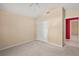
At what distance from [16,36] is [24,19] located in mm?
1258

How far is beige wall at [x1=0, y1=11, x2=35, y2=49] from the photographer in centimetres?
330

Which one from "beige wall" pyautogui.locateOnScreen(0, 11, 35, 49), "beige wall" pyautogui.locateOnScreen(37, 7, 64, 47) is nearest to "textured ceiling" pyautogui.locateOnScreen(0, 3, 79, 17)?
"beige wall" pyautogui.locateOnScreen(0, 11, 35, 49)

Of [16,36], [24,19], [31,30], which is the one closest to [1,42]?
[16,36]

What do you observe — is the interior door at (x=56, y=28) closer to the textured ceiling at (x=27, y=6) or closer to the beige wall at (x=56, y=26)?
the beige wall at (x=56, y=26)

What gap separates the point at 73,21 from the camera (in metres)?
5.98

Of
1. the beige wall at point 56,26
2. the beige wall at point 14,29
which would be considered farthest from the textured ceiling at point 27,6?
the beige wall at point 56,26

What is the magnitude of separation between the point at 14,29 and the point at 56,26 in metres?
2.29

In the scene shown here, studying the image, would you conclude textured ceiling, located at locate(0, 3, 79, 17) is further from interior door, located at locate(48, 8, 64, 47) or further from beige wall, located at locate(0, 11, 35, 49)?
interior door, located at locate(48, 8, 64, 47)

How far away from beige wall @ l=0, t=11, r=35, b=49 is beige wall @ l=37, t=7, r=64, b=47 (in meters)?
1.49

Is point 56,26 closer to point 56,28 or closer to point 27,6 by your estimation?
point 56,28

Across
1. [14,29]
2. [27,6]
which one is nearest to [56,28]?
[27,6]

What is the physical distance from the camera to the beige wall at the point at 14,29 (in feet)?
10.8

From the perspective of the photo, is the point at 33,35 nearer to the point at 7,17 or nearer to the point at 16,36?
the point at 16,36

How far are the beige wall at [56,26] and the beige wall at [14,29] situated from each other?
1.49 m
